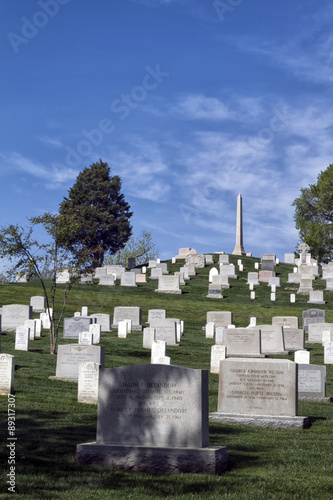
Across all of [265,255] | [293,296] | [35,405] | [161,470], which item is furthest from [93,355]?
[265,255]

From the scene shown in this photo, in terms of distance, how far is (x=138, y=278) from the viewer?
55.9m

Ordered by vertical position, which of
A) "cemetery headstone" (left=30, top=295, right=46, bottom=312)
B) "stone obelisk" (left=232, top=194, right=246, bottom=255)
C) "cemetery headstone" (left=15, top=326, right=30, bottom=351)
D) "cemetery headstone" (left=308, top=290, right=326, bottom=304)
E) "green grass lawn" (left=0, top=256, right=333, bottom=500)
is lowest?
"green grass lawn" (left=0, top=256, right=333, bottom=500)

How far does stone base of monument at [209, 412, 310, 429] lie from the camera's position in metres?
12.1

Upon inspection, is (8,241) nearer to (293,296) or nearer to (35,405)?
(35,405)

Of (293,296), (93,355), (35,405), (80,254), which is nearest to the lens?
(35,405)

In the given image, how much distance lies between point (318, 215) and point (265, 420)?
69.3 metres

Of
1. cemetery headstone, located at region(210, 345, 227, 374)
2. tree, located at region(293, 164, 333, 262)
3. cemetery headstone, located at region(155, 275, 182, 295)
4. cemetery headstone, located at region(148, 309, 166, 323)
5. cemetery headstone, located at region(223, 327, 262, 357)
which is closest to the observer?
cemetery headstone, located at region(210, 345, 227, 374)

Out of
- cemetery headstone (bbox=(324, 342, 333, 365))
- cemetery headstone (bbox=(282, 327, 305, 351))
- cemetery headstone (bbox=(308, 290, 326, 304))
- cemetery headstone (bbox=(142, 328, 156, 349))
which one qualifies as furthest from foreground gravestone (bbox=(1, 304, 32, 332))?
cemetery headstone (bbox=(308, 290, 326, 304))

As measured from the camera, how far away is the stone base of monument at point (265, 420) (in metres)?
12.1

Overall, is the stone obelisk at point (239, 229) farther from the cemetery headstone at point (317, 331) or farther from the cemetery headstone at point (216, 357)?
the cemetery headstone at point (216, 357)

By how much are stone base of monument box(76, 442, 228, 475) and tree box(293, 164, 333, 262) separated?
224 ft

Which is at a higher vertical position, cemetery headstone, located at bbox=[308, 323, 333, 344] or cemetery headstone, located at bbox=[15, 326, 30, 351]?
cemetery headstone, located at bbox=[308, 323, 333, 344]

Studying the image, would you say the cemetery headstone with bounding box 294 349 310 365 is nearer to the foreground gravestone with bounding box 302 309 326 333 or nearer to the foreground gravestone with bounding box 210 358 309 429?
the foreground gravestone with bounding box 210 358 309 429

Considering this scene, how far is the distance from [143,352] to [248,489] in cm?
1752
